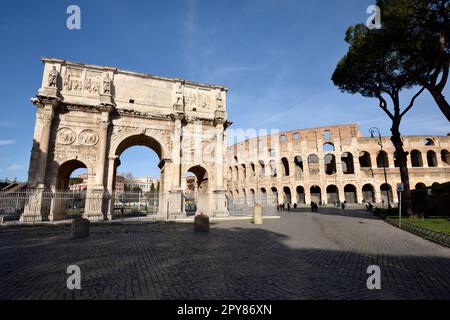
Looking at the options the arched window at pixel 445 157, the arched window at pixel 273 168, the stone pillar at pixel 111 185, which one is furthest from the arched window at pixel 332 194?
the stone pillar at pixel 111 185

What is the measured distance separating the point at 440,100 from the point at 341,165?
75.1ft

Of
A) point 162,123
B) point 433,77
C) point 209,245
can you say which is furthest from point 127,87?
point 433,77

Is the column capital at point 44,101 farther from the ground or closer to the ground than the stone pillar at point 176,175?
farther from the ground

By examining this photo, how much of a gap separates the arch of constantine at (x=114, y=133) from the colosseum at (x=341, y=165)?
1934 cm

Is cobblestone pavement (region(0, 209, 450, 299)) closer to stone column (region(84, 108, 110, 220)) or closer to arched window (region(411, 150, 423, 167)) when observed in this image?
stone column (region(84, 108, 110, 220))

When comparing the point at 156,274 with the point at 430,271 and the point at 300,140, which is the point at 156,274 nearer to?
the point at 430,271

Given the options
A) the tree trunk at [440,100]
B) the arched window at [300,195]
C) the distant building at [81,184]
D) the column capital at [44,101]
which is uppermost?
the column capital at [44,101]

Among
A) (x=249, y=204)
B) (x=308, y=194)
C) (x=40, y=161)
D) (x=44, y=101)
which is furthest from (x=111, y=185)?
(x=308, y=194)

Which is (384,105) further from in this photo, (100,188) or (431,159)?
(431,159)

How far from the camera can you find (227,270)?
4684mm

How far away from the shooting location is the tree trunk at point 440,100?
12.5m

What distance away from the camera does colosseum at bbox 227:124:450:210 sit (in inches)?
1326

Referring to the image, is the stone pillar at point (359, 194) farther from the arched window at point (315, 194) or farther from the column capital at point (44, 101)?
the column capital at point (44, 101)
